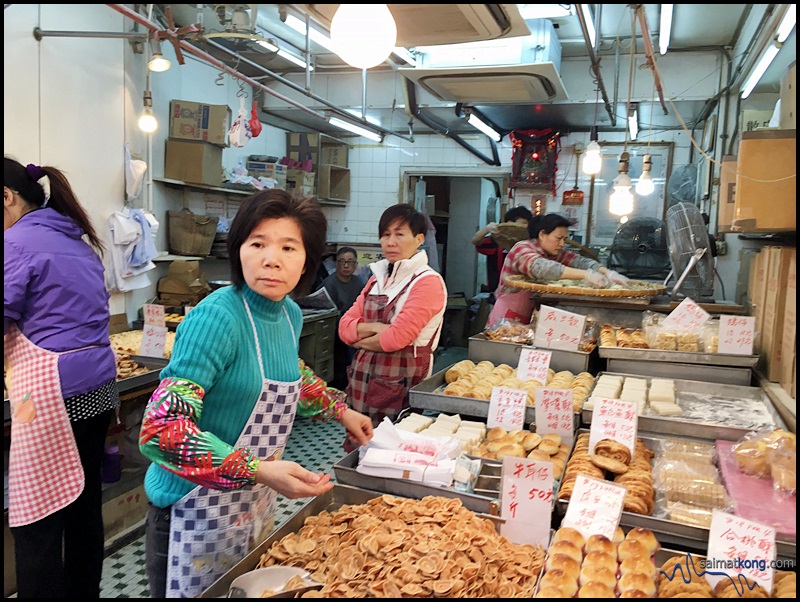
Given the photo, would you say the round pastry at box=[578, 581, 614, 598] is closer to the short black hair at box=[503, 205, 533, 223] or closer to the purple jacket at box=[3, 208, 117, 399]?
the purple jacket at box=[3, 208, 117, 399]

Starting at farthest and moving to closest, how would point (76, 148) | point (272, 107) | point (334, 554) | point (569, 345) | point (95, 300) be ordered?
1. point (272, 107)
2. point (76, 148)
3. point (569, 345)
4. point (95, 300)
5. point (334, 554)

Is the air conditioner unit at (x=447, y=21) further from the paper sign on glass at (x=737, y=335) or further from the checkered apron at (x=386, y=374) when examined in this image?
the paper sign on glass at (x=737, y=335)

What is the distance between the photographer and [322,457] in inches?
203

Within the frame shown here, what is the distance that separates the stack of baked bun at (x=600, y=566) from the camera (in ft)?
4.94

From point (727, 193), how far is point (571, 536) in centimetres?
216

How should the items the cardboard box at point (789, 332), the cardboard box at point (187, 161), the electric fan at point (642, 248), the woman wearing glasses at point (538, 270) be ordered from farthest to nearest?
the electric fan at point (642, 248)
the cardboard box at point (187, 161)
the woman wearing glasses at point (538, 270)
the cardboard box at point (789, 332)

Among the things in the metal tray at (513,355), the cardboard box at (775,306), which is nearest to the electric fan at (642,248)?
the metal tray at (513,355)

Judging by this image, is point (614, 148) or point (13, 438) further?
point (614, 148)

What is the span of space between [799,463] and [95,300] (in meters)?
2.70

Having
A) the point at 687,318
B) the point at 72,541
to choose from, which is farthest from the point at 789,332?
the point at 72,541

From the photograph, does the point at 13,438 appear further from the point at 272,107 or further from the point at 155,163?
the point at 272,107

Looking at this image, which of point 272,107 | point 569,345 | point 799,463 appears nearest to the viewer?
point 799,463

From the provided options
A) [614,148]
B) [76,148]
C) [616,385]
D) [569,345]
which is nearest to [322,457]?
[569,345]

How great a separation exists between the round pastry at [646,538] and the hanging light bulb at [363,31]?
1.71m
